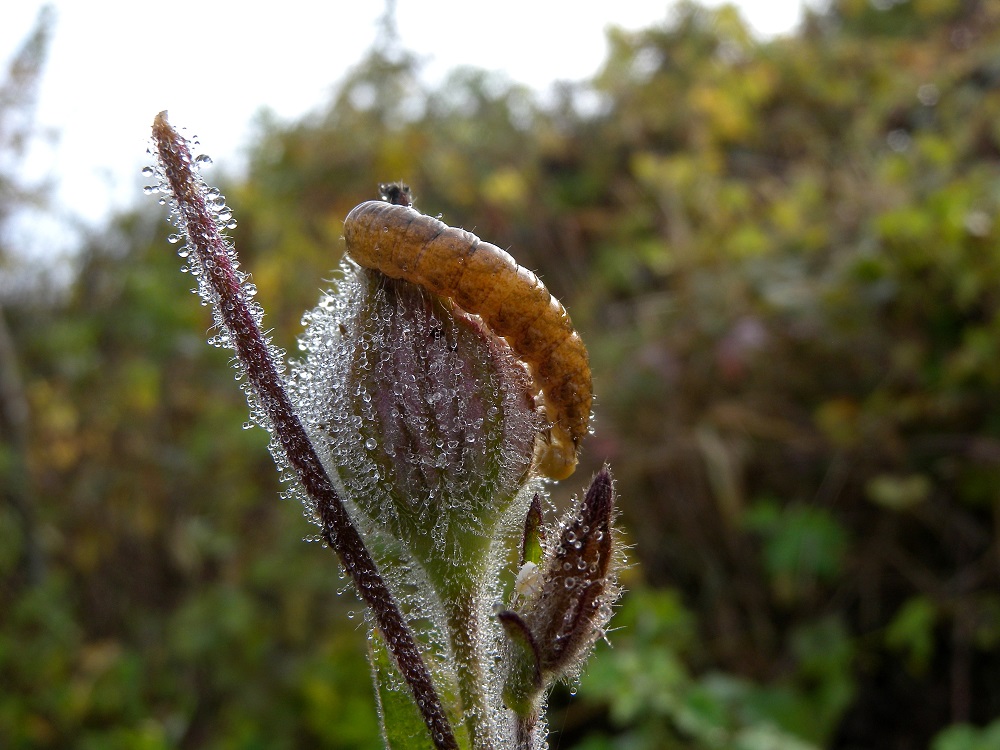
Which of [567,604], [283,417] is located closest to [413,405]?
[283,417]

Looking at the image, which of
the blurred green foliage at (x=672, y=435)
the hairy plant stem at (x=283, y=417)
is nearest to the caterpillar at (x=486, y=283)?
the hairy plant stem at (x=283, y=417)

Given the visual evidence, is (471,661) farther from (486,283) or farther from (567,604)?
(486,283)

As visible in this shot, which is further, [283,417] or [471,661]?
[471,661]

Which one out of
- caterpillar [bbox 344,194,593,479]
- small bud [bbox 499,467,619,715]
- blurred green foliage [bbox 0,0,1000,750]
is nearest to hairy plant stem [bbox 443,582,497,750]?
small bud [bbox 499,467,619,715]

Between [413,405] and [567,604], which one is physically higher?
[413,405]

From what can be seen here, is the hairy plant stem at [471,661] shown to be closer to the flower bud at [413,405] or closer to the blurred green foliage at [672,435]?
the flower bud at [413,405]

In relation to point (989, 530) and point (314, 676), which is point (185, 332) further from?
point (989, 530)
